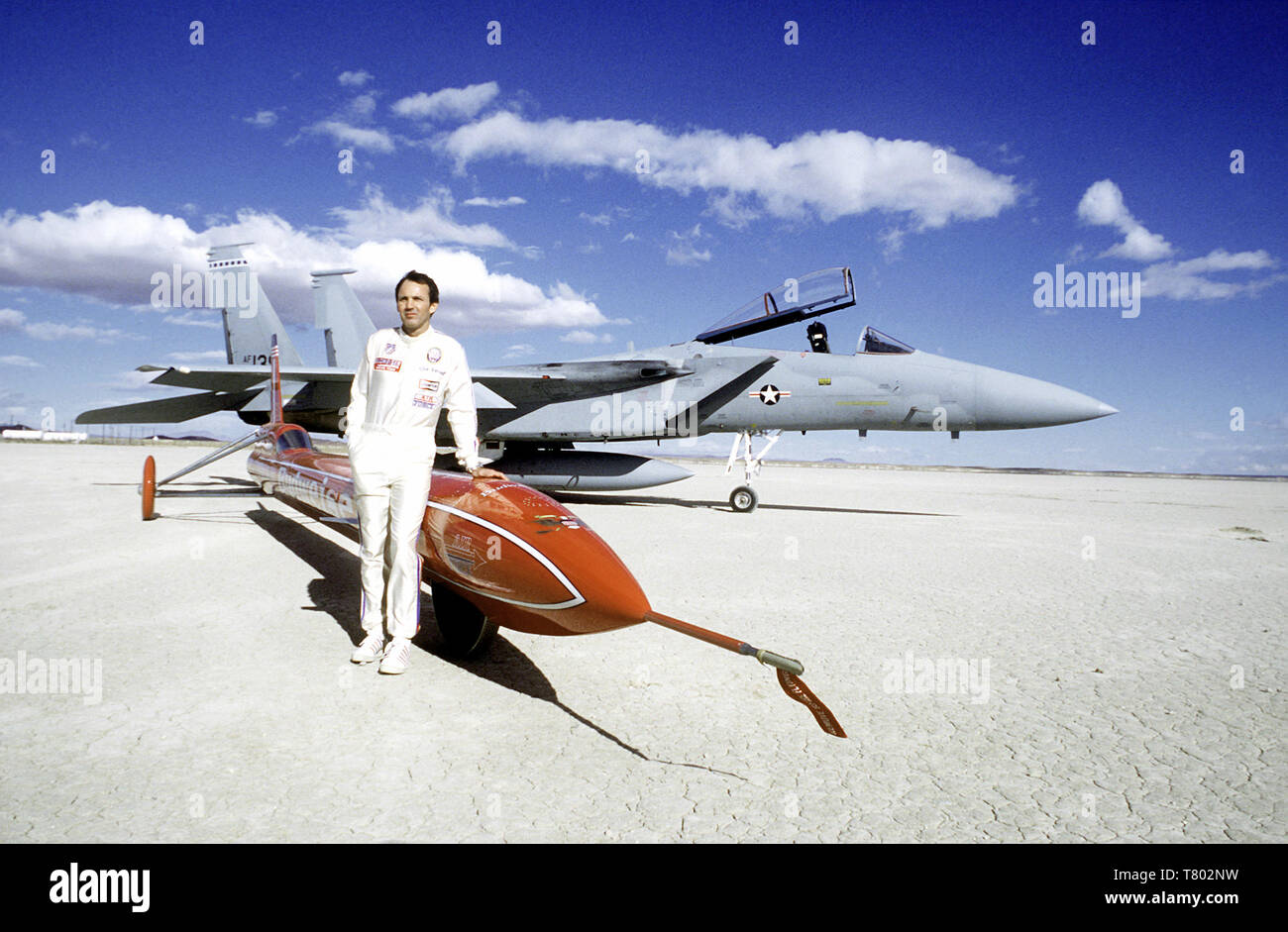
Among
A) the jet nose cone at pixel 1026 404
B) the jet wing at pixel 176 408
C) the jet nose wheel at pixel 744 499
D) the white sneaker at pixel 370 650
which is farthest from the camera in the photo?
the jet wing at pixel 176 408

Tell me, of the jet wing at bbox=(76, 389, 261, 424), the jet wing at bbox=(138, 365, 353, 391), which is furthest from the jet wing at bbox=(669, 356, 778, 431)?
the jet wing at bbox=(76, 389, 261, 424)

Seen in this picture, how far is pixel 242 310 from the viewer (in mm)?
14031

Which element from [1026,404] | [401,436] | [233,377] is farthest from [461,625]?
[233,377]

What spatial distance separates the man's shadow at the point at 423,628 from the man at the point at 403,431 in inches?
18.9

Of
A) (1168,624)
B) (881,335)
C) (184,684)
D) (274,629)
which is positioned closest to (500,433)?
(881,335)

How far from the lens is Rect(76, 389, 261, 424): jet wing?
45.4 feet

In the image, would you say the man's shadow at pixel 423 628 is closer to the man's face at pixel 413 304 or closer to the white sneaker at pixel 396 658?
the white sneaker at pixel 396 658

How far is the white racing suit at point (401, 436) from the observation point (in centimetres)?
350

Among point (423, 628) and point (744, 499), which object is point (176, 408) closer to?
point (744, 499)

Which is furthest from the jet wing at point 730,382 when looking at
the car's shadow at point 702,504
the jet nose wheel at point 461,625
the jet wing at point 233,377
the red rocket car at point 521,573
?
the jet nose wheel at point 461,625

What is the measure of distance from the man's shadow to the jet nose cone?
9.26 metres

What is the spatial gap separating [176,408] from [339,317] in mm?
3907
